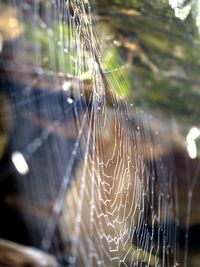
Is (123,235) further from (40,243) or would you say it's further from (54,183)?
(54,183)

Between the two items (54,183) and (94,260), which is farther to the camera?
(54,183)

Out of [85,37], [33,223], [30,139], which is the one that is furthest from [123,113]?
[33,223]

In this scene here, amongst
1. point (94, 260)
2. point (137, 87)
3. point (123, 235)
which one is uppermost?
point (137, 87)

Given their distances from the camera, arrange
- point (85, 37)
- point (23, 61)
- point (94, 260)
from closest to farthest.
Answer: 1. point (85, 37)
2. point (94, 260)
3. point (23, 61)

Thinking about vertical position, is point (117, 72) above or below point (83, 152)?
above

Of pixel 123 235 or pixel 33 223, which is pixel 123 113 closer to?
pixel 123 235

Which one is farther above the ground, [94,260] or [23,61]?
[23,61]

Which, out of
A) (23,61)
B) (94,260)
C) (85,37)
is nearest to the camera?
(85,37)
